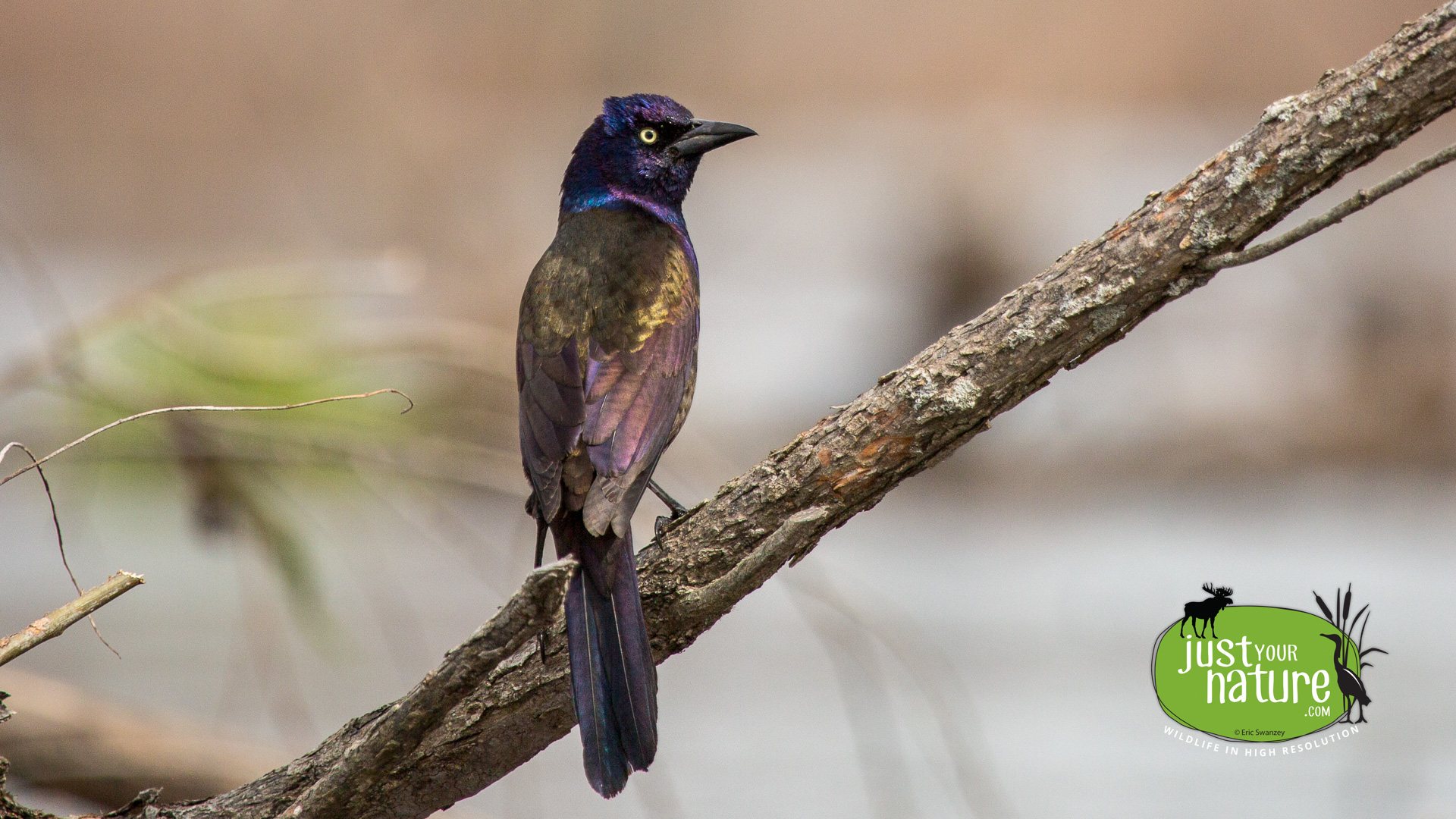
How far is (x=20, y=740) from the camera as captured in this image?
212cm

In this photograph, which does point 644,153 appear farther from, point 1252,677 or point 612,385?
point 1252,677

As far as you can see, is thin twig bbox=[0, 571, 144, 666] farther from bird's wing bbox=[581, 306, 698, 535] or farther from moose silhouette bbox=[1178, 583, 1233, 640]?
moose silhouette bbox=[1178, 583, 1233, 640]

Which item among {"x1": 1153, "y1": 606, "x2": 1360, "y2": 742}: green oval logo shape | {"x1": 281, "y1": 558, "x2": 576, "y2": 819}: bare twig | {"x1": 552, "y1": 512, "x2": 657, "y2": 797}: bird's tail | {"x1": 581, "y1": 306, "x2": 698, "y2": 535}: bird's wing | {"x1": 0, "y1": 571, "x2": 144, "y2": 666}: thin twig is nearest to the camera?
{"x1": 281, "y1": 558, "x2": 576, "y2": 819}: bare twig

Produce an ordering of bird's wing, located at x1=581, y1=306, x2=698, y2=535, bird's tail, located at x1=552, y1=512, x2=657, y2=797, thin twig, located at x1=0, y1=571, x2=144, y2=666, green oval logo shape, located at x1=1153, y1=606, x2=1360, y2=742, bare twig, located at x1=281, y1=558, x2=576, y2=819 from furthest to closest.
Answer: green oval logo shape, located at x1=1153, y1=606, x2=1360, y2=742
bird's wing, located at x1=581, y1=306, x2=698, y2=535
bird's tail, located at x1=552, y1=512, x2=657, y2=797
thin twig, located at x1=0, y1=571, x2=144, y2=666
bare twig, located at x1=281, y1=558, x2=576, y2=819

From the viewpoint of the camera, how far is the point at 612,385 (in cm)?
159

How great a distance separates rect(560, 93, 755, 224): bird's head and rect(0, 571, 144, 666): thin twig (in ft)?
3.90

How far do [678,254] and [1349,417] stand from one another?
3084 mm

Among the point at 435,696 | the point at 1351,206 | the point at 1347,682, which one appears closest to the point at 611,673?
the point at 435,696

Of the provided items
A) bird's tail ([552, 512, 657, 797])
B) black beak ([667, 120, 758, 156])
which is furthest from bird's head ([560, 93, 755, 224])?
bird's tail ([552, 512, 657, 797])

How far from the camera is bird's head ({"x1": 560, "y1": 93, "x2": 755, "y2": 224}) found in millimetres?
2158

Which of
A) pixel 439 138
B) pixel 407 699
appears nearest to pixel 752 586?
pixel 407 699

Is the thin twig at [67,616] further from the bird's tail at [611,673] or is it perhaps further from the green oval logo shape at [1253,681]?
the green oval logo shape at [1253,681]

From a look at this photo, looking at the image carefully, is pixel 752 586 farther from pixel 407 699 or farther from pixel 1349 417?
pixel 1349 417

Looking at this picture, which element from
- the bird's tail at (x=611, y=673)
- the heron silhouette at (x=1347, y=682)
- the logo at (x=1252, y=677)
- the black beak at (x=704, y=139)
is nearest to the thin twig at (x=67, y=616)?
the bird's tail at (x=611, y=673)
